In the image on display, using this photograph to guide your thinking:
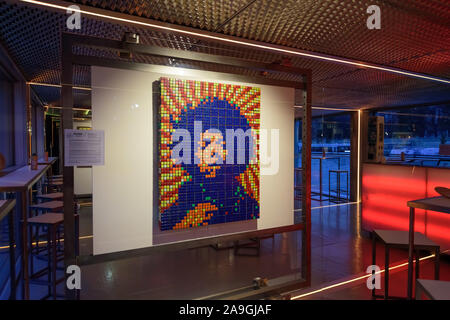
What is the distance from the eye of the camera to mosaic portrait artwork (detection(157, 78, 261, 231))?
208 centimetres

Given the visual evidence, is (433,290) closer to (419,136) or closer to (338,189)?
(419,136)

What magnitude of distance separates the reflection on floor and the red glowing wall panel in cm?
40

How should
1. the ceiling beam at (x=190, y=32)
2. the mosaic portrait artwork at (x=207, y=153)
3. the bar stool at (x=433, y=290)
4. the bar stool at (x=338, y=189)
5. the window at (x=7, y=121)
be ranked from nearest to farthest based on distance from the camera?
the bar stool at (x=433, y=290)
the ceiling beam at (x=190, y=32)
the mosaic portrait artwork at (x=207, y=153)
the window at (x=7, y=121)
the bar stool at (x=338, y=189)

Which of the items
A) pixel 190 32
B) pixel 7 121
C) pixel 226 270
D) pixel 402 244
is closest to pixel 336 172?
pixel 226 270

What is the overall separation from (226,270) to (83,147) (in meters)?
2.15

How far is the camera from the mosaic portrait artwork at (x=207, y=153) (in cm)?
208

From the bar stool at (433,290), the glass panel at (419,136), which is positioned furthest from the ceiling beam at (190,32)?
the glass panel at (419,136)

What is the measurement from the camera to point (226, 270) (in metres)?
3.21

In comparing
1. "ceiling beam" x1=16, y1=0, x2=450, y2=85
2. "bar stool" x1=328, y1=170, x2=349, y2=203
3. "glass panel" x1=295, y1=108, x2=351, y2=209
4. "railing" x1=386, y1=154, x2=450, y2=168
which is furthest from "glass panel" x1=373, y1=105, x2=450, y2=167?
"ceiling beam" x1=16, y1=0, x2=450, y2=85

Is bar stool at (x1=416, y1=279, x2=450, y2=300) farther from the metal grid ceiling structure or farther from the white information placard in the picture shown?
the white information placard

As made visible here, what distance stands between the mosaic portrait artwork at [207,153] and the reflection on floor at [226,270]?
2.36 ft

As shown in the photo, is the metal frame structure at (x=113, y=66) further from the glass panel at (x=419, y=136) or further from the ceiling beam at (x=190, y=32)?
the glass panel at (x=419, y=136)
